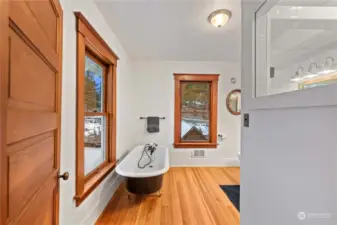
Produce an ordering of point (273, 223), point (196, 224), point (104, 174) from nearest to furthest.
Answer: point (273, 223) → point (196, 224) → point (104, 174)

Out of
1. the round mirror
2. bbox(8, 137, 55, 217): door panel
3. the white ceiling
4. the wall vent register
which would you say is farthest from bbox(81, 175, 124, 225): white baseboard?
the round mirror

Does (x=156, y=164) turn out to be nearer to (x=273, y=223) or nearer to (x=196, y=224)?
(x=196, y=224)

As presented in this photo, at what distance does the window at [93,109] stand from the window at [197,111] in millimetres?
1995

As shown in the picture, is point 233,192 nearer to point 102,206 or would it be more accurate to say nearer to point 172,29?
point 102,206

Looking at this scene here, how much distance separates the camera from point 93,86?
2.62 metres

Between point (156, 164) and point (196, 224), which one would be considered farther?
point (156, 164)

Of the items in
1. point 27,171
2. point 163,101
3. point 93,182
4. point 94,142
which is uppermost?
point 163,101

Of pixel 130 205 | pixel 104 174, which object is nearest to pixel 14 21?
pixel 104 174

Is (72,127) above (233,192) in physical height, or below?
above

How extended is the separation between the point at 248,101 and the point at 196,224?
1.56 m

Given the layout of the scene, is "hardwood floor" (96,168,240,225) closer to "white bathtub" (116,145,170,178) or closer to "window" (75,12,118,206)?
"white bathtub" (116,145,170,178)

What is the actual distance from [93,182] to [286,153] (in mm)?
1995

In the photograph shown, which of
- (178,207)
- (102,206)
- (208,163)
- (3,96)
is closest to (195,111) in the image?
(208,163)

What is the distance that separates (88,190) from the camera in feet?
6.69
